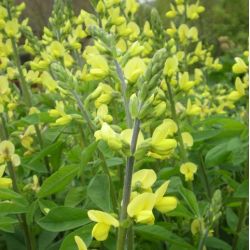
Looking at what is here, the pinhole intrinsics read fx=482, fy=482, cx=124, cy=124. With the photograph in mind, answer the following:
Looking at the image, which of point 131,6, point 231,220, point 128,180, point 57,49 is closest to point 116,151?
point 128,180

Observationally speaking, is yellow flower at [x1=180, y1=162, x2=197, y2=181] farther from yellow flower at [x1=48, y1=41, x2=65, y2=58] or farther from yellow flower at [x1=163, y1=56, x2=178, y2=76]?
yellow flower at [x1=48, y1=41, x2=65, y2=58]

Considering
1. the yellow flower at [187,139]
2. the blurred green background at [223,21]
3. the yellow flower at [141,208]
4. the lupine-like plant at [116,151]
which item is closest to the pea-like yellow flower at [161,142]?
the lupine-like plant at [116,151]

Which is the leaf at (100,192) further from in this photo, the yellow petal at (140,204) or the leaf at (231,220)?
the leaf at (231,220)

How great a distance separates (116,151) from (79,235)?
12.8 inches

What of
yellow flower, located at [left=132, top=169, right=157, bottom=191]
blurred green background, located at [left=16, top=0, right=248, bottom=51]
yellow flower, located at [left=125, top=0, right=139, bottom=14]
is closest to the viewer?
yellow flower, located at [left=132, top=169, right=157, bottom=191]

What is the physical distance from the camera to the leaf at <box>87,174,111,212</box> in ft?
4.04

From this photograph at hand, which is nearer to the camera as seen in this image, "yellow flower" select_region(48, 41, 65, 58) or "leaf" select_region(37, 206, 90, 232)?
"leaf" select_region(37, 206, 90, 232)

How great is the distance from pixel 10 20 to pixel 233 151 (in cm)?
132

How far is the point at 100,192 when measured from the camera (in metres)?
1.27

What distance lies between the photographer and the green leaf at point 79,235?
47.7 inches

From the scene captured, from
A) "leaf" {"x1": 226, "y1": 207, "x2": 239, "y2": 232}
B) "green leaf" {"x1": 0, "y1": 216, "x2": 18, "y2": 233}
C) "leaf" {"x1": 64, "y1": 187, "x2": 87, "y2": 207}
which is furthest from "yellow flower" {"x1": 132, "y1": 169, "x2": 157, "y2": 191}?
"leaf" {"x1": 226, "y1": 207, "x2": 239, "y2": 232}

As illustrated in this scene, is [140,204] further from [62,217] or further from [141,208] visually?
[62,217]

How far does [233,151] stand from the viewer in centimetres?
171

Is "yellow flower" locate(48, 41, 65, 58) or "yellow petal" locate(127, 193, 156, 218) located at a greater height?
"yellow flower" locate(48, 41, 65, 58)
